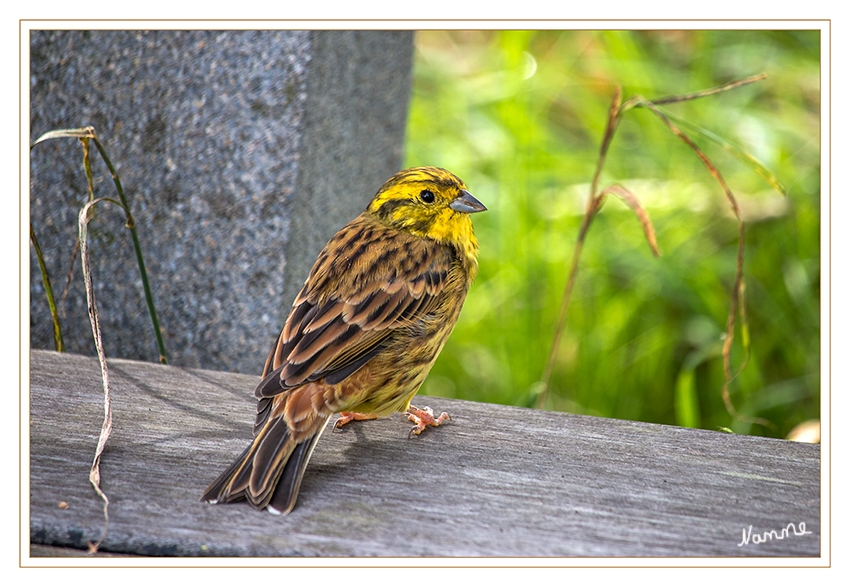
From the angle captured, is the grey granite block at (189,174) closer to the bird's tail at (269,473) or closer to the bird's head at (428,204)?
the bird's head at (428,204)

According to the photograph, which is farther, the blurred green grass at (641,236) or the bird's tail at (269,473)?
the blurred green grass at (641,236)

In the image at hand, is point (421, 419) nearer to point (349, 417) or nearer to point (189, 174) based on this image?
point (349, 417)

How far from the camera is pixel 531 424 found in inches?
98.3

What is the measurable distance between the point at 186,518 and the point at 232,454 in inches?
15.3

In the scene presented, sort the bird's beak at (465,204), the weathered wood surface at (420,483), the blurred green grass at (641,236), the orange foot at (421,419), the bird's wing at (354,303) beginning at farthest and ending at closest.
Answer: the blurred green grass at (641,236) → the bird's beak at (465,204) → the orange foot at (421,419) → the bird's wing at (354,303) → the weathered wood surface at (420,483)

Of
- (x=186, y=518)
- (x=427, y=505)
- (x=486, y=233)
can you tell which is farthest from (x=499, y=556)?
(x=486, y=233)

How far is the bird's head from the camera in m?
2.59

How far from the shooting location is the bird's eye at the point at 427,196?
260cm

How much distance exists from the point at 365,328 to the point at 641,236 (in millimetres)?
2821
